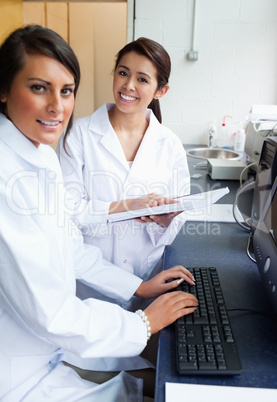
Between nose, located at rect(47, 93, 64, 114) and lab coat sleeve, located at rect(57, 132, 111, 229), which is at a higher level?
nose, located at rect(47, 93, 64, 114)

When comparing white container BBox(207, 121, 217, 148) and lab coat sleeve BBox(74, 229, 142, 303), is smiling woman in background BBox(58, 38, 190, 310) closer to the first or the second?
lab coat sleeve BBox(74, 229, 142, 303)

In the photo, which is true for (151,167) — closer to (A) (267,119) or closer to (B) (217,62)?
(A) (267,119)

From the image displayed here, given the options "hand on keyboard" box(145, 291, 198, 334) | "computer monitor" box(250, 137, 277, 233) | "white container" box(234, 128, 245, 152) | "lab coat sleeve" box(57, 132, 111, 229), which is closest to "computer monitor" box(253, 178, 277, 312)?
"computer monitor" box(250, 137, 277, 233)

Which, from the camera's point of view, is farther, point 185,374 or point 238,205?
point 238,205

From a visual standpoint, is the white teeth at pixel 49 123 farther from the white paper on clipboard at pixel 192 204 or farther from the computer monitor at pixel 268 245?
the computer monitor at pixel 268 245

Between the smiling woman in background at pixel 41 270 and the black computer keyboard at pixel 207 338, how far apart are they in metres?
0.04

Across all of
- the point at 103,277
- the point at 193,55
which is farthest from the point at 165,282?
the point at 193,55

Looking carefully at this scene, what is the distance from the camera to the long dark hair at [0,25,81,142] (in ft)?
2.61

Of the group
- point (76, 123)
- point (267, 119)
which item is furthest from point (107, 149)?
point (267, 119)

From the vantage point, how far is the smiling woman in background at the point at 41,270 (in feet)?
2.45

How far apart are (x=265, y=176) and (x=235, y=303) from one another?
1.39 ft

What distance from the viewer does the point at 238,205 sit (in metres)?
1.67

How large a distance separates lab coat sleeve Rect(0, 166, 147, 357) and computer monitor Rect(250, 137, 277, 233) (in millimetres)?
554

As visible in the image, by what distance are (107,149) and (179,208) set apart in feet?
1.71
